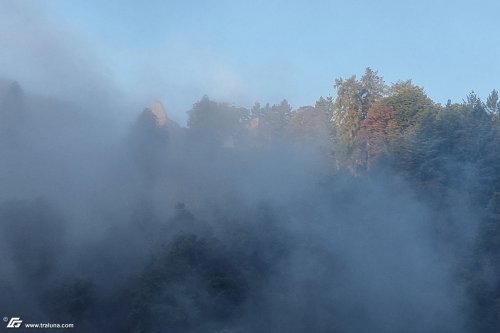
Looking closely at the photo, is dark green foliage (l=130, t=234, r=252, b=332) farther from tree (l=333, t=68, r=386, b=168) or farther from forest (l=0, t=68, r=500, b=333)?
tree (l=333, t=68, r=386, b=168)

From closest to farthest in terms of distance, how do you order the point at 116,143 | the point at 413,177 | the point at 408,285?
the point at 408,285 < the point at 413,177 < the point at 116,143

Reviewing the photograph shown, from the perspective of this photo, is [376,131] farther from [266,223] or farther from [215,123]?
[215,123]

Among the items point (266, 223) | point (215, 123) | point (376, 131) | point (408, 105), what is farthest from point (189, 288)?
point (215, 123)

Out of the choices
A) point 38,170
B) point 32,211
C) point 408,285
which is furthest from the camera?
point 38,170

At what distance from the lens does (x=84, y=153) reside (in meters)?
53.4

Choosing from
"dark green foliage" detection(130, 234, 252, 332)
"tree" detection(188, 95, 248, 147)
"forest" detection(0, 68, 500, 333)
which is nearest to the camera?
"dark green foliage" detection(130, 234, 252, 332)

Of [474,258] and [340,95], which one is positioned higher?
[340,95]

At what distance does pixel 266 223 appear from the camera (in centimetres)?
4122

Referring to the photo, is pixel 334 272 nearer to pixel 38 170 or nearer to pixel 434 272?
pixel 434 272

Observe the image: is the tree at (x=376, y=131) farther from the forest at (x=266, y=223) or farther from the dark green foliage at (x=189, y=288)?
the dark green foliage at (x=189, y=288)

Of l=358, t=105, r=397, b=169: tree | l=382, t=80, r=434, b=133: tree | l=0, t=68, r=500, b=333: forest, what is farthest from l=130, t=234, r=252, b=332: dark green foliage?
l=382, t=80, r=434, b=133: tree

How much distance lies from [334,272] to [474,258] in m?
6.61

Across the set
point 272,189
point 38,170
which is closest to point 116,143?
point 38,170

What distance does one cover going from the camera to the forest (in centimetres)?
3419
